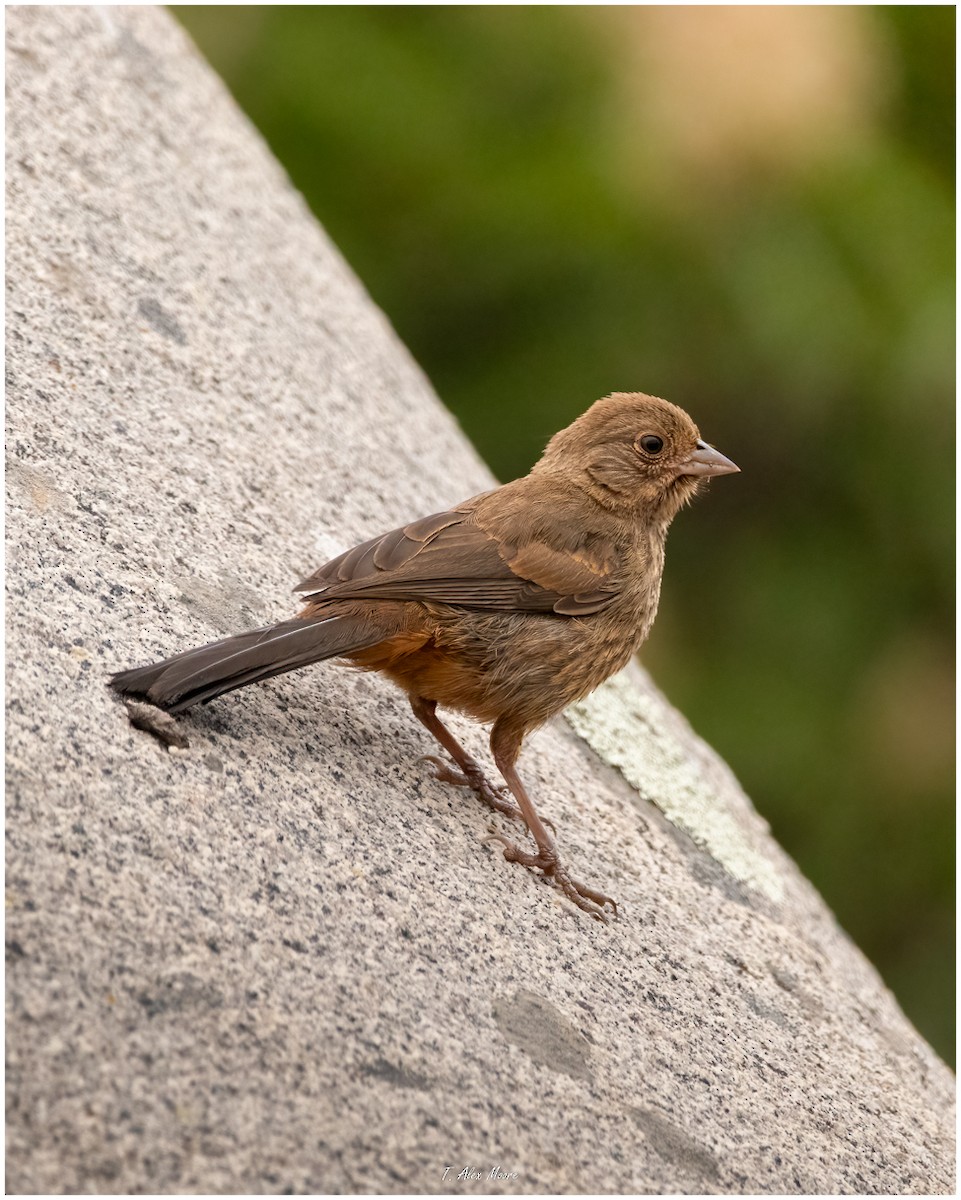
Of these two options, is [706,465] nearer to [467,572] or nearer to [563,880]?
[467,572]

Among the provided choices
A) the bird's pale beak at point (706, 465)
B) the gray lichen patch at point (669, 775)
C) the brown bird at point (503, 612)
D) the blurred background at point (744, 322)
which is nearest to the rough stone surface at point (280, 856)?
the gray lichen patch at point (669, 775)

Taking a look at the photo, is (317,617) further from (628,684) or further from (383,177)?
(383,177)

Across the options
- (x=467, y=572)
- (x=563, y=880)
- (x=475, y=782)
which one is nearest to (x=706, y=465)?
(x=467, y=572)

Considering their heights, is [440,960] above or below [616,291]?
below

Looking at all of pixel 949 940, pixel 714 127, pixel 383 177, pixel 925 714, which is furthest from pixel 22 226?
pixel 949 940

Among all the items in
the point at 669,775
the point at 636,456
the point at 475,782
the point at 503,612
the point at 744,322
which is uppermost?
the point at 744,322

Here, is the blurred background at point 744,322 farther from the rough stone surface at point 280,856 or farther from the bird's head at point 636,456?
the bird's head at point 636,456

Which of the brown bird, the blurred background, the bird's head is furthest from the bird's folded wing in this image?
the blurred background

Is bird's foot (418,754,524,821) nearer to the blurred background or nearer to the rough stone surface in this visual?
the rough stone surface
